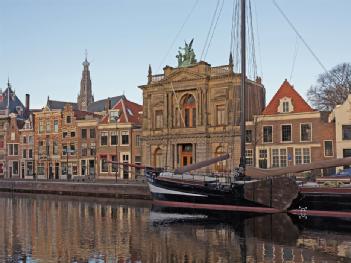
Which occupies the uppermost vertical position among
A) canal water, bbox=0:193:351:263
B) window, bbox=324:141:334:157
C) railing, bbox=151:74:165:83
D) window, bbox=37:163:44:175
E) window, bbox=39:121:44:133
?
railing, bbox=151:74:165:83

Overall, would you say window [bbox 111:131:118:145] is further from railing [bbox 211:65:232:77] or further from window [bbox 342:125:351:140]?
window [bbox 342:125:351:140]

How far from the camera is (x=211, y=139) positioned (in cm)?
5438

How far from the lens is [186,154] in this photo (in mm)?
56719

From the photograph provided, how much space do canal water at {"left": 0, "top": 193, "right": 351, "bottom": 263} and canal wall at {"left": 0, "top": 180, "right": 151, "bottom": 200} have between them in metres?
9.22

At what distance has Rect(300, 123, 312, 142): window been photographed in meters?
49.0

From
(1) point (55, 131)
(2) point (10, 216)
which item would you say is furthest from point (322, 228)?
(1) point (55, 131)

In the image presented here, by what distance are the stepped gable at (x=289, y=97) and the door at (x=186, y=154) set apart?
9631mm

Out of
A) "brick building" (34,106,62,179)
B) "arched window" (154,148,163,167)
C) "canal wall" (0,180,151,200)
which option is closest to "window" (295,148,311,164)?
"canal wall" (0,180,151,200)

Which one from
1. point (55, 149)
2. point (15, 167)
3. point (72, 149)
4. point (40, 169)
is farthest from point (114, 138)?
point (15, 167)

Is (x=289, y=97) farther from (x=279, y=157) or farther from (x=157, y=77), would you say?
(x=157, y=77)

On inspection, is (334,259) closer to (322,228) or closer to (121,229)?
(322,228)

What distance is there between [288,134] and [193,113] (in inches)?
449

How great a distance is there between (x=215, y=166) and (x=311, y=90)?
22993mm

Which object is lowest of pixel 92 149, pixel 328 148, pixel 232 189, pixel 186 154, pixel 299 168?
pixel 232 189
